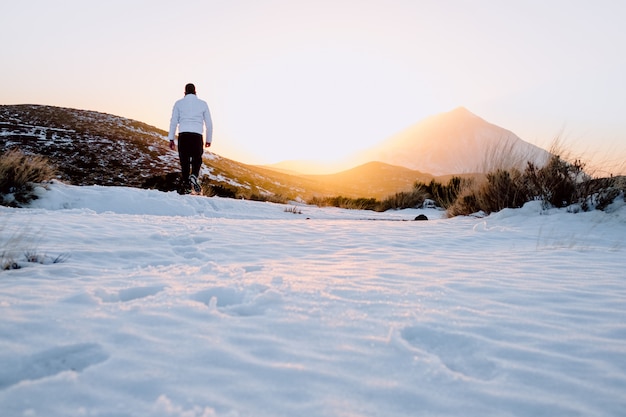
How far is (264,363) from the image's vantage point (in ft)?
3.51

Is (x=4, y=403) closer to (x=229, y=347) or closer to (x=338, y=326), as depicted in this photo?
(x=229, y=347)

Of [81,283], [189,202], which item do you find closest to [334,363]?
[81,283]

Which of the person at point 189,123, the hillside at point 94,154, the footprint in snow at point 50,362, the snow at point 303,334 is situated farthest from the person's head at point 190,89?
the footprint in snow at point 50,362

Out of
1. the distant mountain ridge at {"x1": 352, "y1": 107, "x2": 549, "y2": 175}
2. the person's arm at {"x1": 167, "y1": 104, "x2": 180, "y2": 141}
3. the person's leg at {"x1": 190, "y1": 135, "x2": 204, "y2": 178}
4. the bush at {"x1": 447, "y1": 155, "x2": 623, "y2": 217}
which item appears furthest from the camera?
the distant mountain ridge at {"x1": 352, "y1": 107, "x2": 549, "y2": 175}

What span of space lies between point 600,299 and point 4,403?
7.68 ft

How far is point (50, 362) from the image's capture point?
1039 millimetres

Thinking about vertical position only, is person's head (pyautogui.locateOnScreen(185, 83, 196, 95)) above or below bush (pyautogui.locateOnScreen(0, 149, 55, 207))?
above

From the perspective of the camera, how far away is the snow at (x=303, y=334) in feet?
2.95

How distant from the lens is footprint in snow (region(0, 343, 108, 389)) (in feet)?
3.12

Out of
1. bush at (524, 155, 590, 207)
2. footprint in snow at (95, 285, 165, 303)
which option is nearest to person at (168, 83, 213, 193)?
bush at (524, 155, 590, 207)

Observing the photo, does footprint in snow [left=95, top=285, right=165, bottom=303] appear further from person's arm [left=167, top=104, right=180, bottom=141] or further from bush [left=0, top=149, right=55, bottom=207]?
person's arm [left=167, top=104, right=180, bottom=141]

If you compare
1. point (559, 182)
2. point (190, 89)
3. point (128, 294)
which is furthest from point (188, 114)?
point (559, 182)

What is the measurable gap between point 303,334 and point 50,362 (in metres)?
0.77

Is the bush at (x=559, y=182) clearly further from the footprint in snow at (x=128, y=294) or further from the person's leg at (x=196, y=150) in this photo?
the person's leg at (x=196, y=150)
